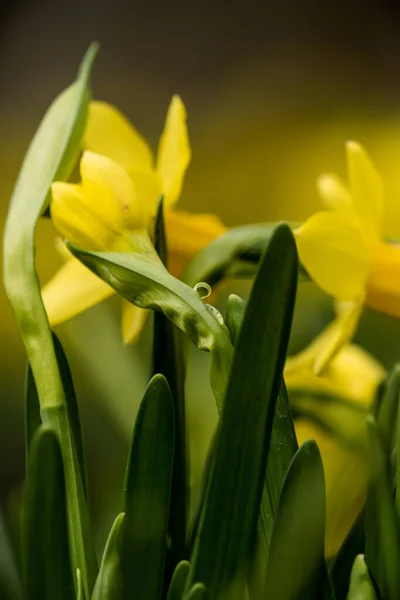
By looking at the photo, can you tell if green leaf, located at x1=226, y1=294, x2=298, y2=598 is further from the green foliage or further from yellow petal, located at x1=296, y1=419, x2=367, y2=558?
yellow petal, located at x1=296, y1=419, x2=367, y2=558

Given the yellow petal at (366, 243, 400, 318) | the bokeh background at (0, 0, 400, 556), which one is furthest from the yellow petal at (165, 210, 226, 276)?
the bokeh background at (0, 0, 400, 556)

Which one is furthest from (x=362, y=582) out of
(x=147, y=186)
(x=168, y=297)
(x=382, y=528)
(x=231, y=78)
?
(x=231, y=78)

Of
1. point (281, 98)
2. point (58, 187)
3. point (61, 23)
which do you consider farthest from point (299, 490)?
point (61, 23)

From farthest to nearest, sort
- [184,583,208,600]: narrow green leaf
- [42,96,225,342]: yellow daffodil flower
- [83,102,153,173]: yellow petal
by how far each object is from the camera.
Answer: [83,102,153,173]: yellow petal → [42,96,225,342]: yellow daffodil flower → [184,583,208,600]: narrow green leaf

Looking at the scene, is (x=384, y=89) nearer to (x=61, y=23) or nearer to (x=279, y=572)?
(x=61, y=23)

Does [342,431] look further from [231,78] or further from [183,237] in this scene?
[231,78]

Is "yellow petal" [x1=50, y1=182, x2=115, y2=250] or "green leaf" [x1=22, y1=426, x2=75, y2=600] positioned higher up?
"yellow petal" [x1=50, y1=182, x2=115, y2=250]

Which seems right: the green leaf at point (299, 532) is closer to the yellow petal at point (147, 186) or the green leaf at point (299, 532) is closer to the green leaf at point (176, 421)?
the green leaf at point (176, 421)
